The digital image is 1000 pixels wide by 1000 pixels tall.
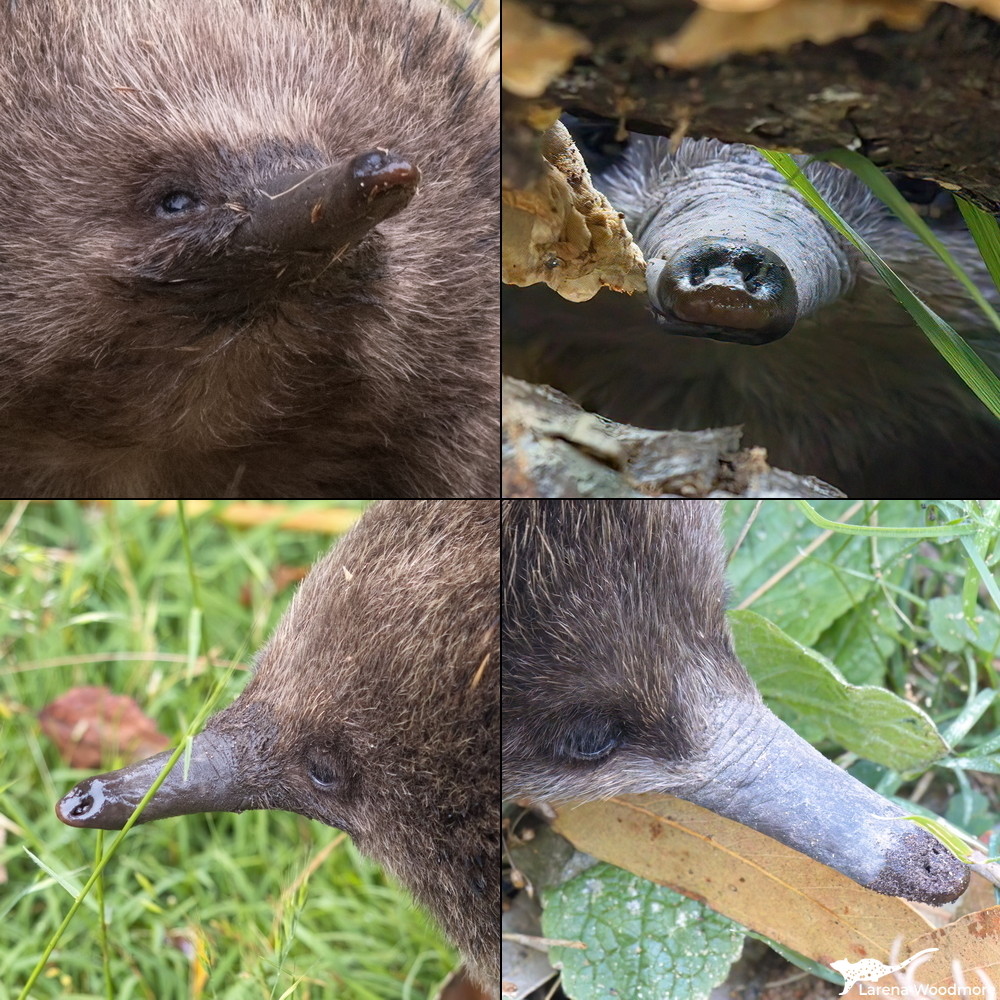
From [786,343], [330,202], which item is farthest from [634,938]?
[330,202]

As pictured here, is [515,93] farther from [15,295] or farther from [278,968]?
[278,968]

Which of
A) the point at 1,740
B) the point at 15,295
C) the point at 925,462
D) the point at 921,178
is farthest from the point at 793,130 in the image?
the point at 1,740

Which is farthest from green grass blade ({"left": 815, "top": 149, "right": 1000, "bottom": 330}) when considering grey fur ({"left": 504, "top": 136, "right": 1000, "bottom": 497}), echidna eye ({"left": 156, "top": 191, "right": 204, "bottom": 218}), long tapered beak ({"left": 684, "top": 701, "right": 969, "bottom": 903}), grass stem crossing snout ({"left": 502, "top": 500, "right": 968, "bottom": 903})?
echidna eye ({"left": 156, "top": 191, "right": 204, "bottom": 218})

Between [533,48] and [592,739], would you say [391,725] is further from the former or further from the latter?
[533,48]

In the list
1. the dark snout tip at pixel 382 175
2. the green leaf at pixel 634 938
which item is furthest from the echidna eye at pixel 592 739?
the dark snout tip at pixel 382 175

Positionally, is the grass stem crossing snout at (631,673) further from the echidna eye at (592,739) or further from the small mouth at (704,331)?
the small mouth at (704,331)

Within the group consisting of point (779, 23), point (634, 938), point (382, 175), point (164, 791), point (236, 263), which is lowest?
point (634, 938)
